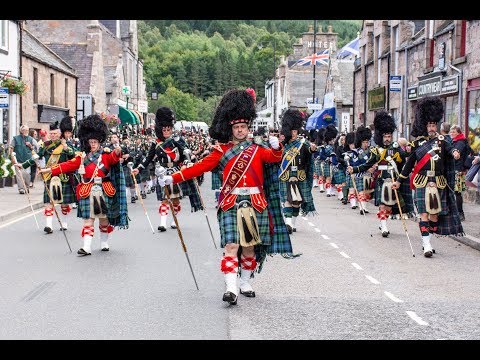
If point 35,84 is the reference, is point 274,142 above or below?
below

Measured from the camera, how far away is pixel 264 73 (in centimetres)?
13138

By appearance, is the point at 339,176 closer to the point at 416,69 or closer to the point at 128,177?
the point at 128,177

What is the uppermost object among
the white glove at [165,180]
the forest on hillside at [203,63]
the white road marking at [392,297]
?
the forest on hillside at [203,63]

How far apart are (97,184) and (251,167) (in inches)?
153

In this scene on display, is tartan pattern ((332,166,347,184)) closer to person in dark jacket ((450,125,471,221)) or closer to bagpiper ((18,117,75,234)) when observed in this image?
person in dark jacket ((450,125,471,221))

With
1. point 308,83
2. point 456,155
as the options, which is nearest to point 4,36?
point 456,155

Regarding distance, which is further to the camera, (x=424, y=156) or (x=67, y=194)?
(x=67, y=194)

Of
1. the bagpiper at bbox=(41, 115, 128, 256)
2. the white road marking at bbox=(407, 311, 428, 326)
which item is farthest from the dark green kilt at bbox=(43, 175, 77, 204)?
the white road marking at bbox=(407, 311, 428, 326)

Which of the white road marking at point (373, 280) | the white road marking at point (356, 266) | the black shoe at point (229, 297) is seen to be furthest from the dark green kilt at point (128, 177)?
the black shoe at point (229, 297)

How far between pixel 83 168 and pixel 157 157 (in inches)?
115

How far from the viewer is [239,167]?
8.23 metres

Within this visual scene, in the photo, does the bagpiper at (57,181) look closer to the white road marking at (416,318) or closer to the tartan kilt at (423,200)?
the tartan kilt at (423,200)

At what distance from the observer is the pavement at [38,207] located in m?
13.4

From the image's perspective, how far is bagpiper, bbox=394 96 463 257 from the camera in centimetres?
1142
